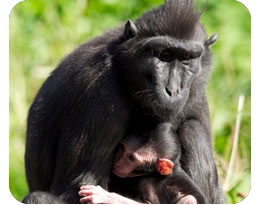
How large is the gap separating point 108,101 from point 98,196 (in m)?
1.15

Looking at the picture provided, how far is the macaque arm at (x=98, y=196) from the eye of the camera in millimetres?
6445

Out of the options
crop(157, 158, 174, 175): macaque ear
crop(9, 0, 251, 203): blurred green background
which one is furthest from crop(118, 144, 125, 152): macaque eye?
crop(9, 0, 251, 203): blurred green background

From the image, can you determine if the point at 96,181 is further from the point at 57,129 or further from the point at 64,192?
the point at 57,129

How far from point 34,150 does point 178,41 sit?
2447mm

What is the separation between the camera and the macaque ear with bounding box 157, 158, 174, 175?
275 inches

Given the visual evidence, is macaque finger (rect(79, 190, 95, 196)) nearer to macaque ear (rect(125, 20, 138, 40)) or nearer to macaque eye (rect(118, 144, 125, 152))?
macaque eye (rect(118, 144, 125, 152))

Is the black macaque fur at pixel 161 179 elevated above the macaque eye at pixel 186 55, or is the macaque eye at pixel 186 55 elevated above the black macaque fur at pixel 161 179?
the macaque eye at pixel 186 55

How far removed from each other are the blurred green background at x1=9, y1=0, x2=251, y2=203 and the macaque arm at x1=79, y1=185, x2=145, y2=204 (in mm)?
3788

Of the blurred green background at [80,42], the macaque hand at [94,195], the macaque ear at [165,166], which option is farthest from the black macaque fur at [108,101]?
the blurred green background at [80,42]

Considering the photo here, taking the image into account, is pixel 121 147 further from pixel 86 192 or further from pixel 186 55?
pixel 186 55

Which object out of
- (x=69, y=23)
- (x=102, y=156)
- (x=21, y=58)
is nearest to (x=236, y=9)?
(x=69, y=23)

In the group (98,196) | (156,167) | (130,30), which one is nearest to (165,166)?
(156,167)

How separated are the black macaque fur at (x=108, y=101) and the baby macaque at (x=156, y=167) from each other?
8.3 inches

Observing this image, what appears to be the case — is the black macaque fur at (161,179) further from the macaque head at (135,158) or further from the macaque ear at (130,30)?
the macaque ear at (130,30)
